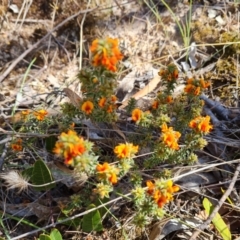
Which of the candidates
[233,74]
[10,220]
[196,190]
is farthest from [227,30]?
[10,220]

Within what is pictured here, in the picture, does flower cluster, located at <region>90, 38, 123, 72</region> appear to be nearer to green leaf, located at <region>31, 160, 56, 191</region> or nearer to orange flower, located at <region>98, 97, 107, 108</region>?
orange flower, located at <region>98, 97, 107, 108</region>

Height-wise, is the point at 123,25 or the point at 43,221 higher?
the point at 123,25

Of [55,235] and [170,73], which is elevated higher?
[170,73]

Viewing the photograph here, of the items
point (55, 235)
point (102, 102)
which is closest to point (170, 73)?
point (102, 102)

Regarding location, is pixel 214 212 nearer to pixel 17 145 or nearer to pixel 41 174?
pixel 41 174

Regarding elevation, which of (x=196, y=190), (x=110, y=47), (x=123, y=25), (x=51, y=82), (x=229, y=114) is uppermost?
(x=110, y=47)

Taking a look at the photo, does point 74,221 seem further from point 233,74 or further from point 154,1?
point 154,1
